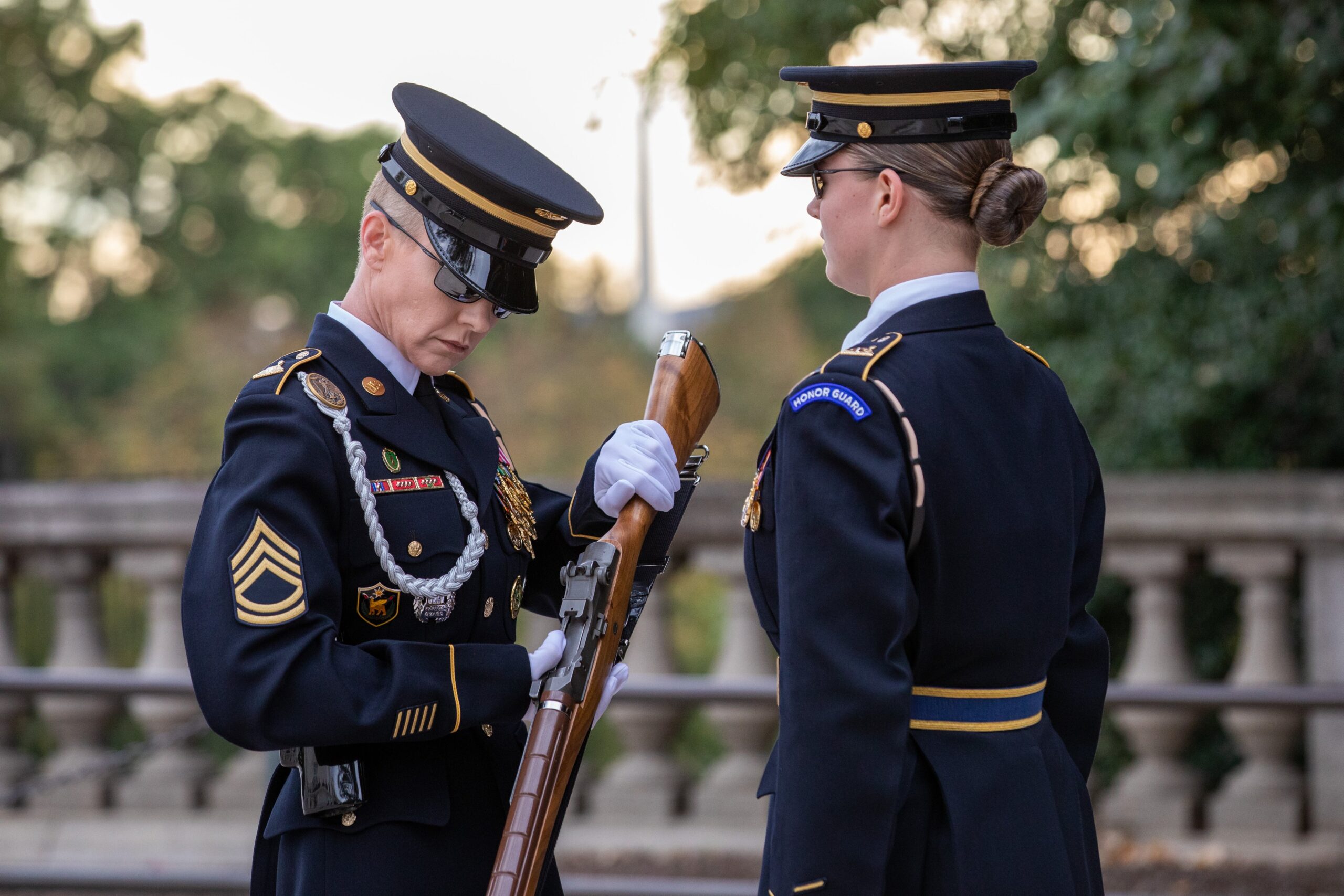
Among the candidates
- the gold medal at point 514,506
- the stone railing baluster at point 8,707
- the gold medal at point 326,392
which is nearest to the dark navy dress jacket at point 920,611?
the gold medal at point 514,506

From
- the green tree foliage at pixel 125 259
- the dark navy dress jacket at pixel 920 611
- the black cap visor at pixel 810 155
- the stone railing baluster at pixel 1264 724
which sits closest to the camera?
the dark navy dress jacket at pixel 920 611

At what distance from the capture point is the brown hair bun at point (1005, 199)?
6.66ft

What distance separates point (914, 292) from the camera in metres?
2.12

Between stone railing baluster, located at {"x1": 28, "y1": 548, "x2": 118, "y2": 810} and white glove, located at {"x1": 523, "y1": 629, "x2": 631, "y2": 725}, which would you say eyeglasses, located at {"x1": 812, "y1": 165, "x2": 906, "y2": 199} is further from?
stone railing baluster, located at {"x1": 28, "y1": 548, "x2": 118, "y2": 810}

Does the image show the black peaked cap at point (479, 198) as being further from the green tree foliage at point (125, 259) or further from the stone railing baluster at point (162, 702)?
the green tree foliage at point (125, 259)

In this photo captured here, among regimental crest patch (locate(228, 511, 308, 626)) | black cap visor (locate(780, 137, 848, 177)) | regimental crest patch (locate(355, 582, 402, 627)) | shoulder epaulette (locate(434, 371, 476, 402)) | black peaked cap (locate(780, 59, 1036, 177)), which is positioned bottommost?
regimental crest patch (locate(355, 582, 402, 627))

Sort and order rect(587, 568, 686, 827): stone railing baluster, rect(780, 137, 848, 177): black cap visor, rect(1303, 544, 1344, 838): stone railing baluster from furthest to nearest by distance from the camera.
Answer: rect(587, 568, 686, 827): stone railing baluster
rect(1303, 544, 1344, 838): stone railing baluster
rect(780, 137, 848, 177): black cap visor

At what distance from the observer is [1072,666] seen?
93.4 inches

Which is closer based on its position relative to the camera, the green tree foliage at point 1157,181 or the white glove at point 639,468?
the white glove at point 639,468

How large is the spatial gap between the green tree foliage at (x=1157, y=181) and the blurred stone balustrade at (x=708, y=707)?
107 centimetres

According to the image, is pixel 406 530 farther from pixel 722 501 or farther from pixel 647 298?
pixel 647 298

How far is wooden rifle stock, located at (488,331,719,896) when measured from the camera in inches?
81.9

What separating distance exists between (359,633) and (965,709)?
94 cm

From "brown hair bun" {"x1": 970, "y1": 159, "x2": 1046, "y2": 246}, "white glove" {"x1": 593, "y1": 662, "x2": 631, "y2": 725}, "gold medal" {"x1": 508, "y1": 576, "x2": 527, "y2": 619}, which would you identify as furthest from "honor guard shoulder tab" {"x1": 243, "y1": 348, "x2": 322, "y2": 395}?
"brown hair bun" {"x1": 970, "y1": 159, "x2": 1046, "y2": 246}
